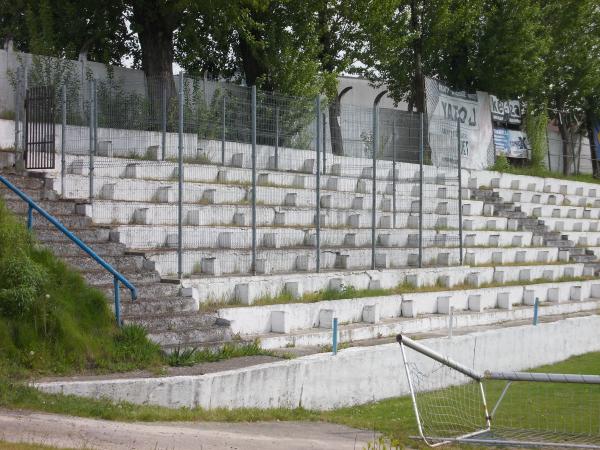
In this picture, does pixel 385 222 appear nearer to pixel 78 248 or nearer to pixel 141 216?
pixel 141 216

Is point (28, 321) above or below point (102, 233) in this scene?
below

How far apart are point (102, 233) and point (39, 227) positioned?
4.22 ft

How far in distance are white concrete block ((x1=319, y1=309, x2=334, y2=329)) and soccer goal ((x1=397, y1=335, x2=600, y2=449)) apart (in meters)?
2.06

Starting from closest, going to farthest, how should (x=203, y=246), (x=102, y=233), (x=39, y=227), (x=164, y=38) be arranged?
(x=39, y=227) → (x=102, y=233) → (x=203, y=246) → (x=164, y=38)

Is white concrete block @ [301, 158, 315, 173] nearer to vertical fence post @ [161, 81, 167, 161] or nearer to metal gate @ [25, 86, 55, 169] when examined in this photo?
vertical fence post @ [161, 81, 167, 161]

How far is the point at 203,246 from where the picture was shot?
54.9ft

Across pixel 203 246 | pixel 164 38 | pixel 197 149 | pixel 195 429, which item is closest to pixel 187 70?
pixel 164 38

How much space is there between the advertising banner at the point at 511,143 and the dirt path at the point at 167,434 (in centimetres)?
2435

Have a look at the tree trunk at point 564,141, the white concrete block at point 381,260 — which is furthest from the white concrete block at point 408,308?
the tree trunk at point 564,141

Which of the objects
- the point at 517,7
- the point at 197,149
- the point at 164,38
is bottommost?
the point at 197,149

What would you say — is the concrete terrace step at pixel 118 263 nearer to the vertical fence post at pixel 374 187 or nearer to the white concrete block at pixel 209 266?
the white concrete block at pixel 209 266

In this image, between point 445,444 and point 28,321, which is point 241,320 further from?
point 445,444

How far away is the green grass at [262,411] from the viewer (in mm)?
9828

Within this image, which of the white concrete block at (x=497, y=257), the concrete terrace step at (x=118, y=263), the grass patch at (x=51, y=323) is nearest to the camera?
the grass patch at (x=51, y=323)
